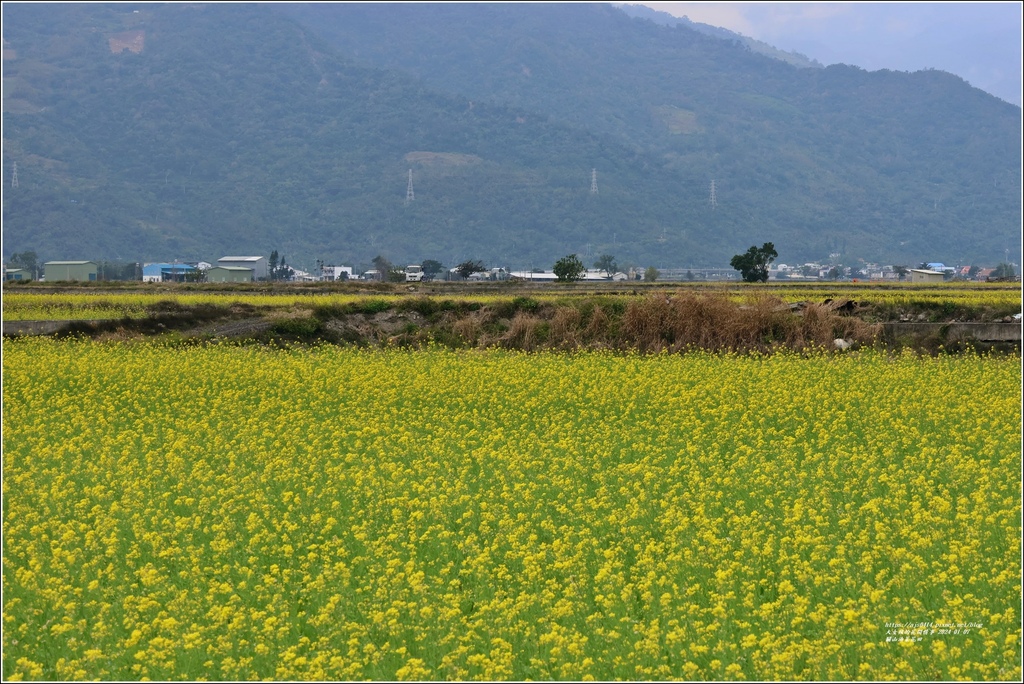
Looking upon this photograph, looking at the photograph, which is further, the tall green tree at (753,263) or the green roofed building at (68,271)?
the green roofed building at (68,271)

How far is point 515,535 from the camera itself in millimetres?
8031

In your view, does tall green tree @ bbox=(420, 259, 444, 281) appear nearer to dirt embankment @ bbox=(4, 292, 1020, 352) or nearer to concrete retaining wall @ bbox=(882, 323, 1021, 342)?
dirt embankment @ bbox=(4, 292, 1020, 352)

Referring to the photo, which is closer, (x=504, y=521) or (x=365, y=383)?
(x=504, y=521)

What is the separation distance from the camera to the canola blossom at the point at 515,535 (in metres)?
6.35

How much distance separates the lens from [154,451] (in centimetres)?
1101

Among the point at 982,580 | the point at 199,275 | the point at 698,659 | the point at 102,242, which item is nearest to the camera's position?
the point at 698,659

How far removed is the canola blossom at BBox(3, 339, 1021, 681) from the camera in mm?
6348

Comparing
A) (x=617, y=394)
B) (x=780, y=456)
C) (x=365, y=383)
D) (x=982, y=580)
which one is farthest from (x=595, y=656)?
(x=365, y=383)

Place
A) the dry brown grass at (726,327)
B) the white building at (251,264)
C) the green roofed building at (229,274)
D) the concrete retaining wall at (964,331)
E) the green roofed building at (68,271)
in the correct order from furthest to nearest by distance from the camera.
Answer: the white building at (251,264) < the green roofed building at (229,274) < the green roofed building at (68,271) < the dry brown grass at (726,327) < the concrete retaining wall at (964,331)

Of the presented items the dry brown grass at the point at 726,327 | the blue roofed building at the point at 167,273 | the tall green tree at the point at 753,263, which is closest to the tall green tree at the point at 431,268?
the blue roofed building at the point at 167,273

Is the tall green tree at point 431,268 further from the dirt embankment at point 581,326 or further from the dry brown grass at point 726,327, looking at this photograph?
the dry brown grass at point 726,327

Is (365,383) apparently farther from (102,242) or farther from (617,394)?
(102,242)

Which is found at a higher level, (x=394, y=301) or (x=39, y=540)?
(x=394, y=301)

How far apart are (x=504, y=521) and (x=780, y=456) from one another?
353cm
